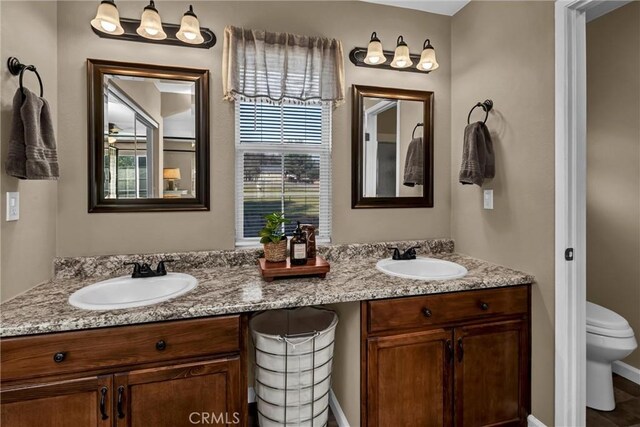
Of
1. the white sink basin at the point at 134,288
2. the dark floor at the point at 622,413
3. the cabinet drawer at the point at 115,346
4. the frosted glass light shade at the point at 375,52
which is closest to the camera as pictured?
the cabinet drawer at the point at 115,346

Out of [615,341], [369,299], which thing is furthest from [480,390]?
[615,341]

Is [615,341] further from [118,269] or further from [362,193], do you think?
[118,269]

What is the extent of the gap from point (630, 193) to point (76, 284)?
3.43 meters

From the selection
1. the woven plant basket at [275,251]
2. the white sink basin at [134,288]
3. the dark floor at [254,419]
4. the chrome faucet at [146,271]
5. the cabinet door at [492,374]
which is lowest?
the dark floor at [254,419]

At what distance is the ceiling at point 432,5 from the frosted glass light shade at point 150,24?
1342 millimetres

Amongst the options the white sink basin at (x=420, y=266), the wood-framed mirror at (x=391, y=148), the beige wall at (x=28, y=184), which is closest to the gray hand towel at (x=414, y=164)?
the wood-framed mirror at (x=391, y=148)

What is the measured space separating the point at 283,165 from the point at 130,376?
1364mm

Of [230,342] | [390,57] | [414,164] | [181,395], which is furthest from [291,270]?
[390,57]

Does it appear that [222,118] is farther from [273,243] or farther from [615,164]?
[615,164]

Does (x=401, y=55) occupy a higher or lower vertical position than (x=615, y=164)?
higher

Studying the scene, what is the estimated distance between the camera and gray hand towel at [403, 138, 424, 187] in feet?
7.50

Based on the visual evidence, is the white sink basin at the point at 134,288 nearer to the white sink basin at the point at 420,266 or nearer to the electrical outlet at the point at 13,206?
the electrical outlet at the point at 13,206

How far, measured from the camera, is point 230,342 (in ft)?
4.30

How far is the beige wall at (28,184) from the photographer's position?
1.33 metres
